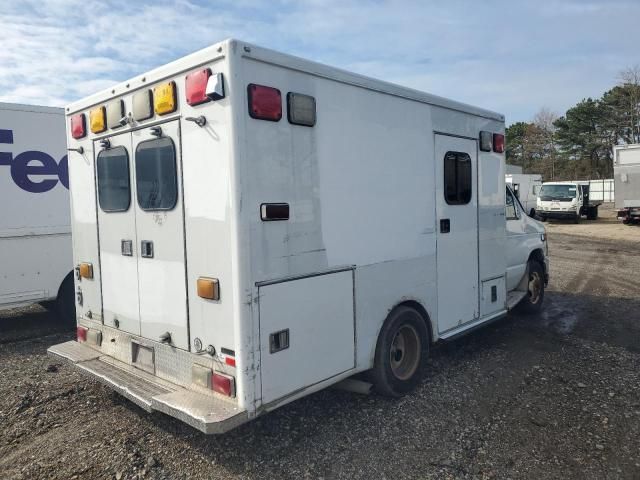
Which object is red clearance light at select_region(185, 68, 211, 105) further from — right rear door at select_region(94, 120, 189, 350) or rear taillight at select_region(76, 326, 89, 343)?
rear taillight at select_region(76, 326, 89, 343)

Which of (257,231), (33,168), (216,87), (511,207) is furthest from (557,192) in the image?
(216,87)

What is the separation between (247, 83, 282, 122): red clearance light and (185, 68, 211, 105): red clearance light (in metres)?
0.30

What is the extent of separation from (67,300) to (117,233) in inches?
127

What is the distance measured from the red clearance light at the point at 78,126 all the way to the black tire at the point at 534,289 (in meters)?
5.72

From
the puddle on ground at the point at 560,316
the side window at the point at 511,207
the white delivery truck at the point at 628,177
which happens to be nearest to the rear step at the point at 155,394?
the side window at the point at 511,207

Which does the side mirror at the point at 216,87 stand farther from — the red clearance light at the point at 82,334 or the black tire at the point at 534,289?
the black tire at the point at 534,289

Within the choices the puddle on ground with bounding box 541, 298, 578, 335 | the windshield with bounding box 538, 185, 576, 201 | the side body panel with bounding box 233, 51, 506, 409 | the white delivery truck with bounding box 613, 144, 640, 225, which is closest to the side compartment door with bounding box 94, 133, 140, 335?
the side body panel with bounding box 233, 51, 506, 409

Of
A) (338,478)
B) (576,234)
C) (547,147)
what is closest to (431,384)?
(338,478)

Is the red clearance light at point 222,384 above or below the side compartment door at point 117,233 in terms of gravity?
below

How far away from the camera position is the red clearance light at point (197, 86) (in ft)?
11.1

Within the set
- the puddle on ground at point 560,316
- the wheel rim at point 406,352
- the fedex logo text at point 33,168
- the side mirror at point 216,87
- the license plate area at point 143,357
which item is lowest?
the puddle on ground at point 560,316

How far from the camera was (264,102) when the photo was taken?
3.39 metres

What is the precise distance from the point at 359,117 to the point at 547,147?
59567 millimetres

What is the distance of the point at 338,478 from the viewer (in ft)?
11.2
